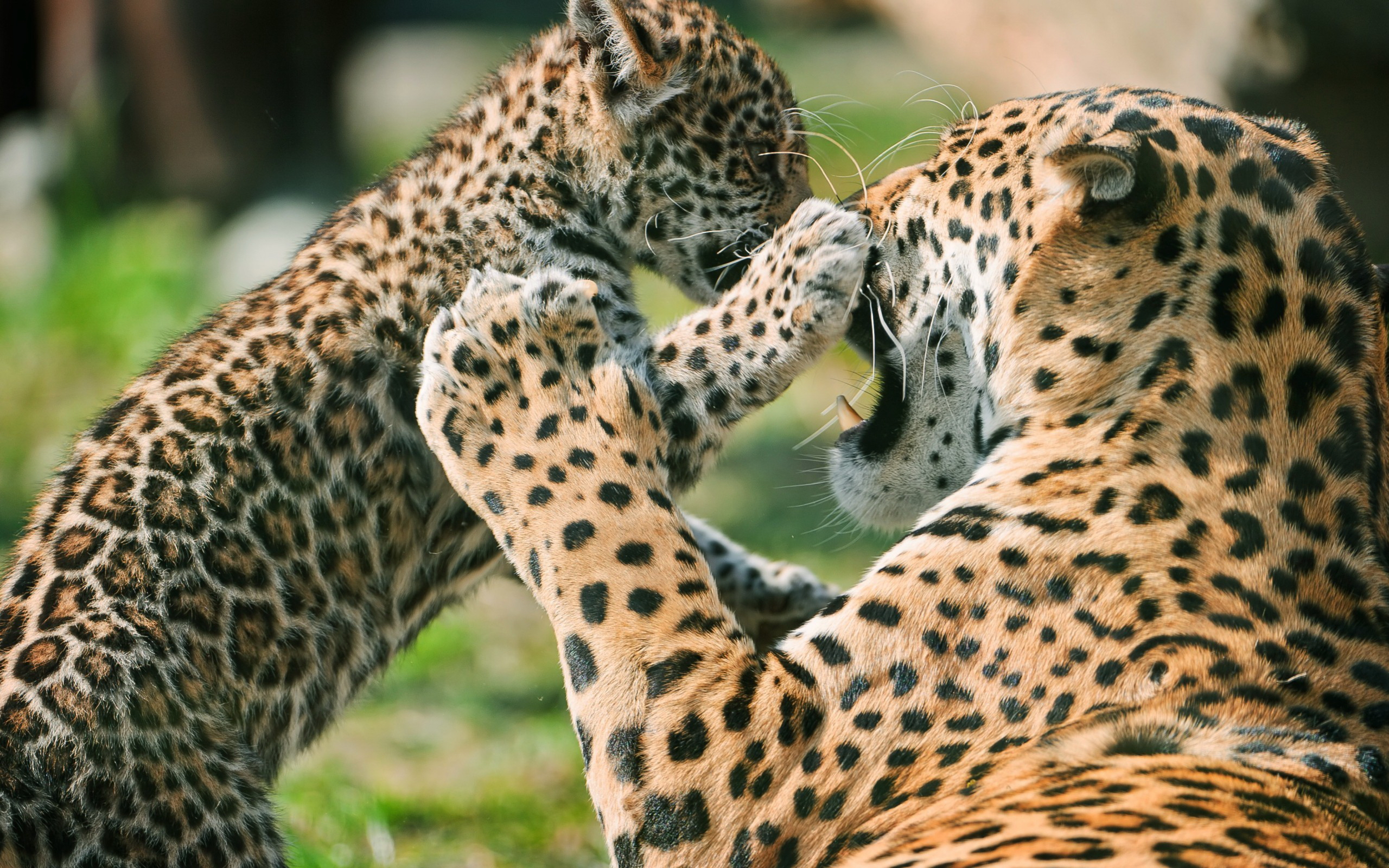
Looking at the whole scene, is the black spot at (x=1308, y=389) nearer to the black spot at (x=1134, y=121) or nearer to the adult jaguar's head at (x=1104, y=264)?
the adult jaguar's head at (x=1104, y=264)

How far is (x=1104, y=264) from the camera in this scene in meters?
4.16

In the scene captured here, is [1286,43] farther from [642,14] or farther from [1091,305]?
[1091,305]

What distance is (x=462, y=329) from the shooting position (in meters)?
4.70

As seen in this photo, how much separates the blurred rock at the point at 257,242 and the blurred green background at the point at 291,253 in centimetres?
4

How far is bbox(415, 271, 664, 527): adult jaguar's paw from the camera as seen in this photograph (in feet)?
14.6

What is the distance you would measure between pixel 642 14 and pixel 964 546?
285 centimetres

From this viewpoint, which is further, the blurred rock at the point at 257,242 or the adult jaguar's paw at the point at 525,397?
the blurred rock at the point at 257,242

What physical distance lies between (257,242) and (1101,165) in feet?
44.7

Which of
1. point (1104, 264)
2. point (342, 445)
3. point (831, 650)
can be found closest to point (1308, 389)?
point (1104, 264)

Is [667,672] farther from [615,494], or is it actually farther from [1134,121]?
[1134,121]

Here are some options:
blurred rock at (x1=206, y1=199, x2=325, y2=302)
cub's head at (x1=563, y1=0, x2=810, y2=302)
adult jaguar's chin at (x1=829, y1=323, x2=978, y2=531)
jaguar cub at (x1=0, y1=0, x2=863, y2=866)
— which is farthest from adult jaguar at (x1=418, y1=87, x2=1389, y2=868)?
blurred rock at (x1=206, y1=199, x2=325, y2=302)

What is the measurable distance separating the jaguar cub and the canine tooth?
21.6 inches

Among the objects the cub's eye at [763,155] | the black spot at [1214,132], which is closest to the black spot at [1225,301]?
the black spot at [1214,132]

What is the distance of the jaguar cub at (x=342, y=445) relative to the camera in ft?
14.4
